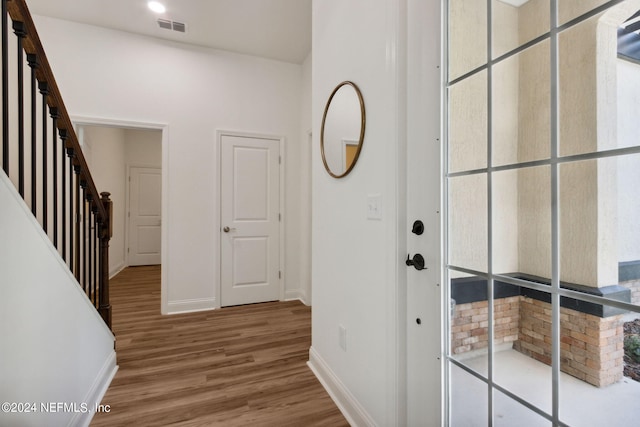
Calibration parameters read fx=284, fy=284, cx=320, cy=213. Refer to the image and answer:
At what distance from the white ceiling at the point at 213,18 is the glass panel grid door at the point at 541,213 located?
2229mm

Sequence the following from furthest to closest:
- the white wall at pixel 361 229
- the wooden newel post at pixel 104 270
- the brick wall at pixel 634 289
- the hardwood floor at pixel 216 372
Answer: the wooden newel post at pixel 104 270
the hardwood floor at pixel 216 372
the white wall at pixel 361 229
the brick wall at pixel 634 289

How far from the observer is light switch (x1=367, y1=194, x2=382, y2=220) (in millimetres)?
1298

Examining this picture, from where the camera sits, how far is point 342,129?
5.39 feet

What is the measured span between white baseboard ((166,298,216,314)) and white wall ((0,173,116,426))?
1560 mm

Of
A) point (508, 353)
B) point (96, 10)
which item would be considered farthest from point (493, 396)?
point (96, 10)

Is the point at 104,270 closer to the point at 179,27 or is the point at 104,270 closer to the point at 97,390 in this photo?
the point at 97,390

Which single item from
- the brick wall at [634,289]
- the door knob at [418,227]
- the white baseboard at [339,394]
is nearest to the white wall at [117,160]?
the white baseboard at [339,394]

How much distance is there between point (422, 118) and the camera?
1.12 metres

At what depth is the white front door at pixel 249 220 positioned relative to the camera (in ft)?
10.9

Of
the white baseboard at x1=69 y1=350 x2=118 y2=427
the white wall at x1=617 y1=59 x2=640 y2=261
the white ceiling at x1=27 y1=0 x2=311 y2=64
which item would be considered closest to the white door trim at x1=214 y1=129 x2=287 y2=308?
the white ceiling at x1=27 y1=0 x2=311 y2=64

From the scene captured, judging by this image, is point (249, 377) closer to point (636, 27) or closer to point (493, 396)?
point (493, 396)

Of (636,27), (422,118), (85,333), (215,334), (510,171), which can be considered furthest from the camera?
(215,334)

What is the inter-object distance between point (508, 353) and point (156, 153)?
668 cm

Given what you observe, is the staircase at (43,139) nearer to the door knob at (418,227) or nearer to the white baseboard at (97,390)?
the white baseboard at (97,390)
